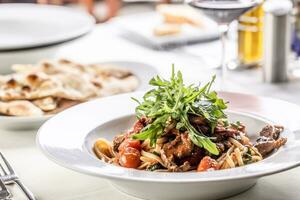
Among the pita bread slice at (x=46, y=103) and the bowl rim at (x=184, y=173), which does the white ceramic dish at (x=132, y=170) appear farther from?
the pita bread slice at (x=46, y=103)

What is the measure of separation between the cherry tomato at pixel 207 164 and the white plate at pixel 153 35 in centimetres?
105

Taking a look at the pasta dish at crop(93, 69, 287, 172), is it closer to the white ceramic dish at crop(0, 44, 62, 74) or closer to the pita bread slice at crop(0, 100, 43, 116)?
the pita bread slice at crop(0, 100, 43, 116)

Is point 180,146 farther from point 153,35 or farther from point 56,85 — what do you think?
point 153,35

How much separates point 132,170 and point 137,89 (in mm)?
643

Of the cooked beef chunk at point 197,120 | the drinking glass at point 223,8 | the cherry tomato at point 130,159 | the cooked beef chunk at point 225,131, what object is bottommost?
the cherry tomato at point 130,159

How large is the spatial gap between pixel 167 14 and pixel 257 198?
120cm

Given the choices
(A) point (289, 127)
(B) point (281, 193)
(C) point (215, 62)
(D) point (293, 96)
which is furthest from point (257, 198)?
(C) point (215, 62)

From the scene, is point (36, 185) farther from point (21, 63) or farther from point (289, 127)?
point (21, 63)

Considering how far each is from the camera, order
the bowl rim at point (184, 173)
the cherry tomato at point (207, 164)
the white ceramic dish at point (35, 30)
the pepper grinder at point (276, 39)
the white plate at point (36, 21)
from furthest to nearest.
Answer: the white plate at point (36, 21) → the white ceramic dish at point (35, 30) → the pepper grinder at point (276, 39) → the cherry tomato at point (207, 164) → the bowl rim at point (184, 173)

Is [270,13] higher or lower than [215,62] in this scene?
higher

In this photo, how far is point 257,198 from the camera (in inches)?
46.3

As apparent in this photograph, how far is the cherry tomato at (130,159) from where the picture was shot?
3.94 ft

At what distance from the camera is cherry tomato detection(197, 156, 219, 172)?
115 cm

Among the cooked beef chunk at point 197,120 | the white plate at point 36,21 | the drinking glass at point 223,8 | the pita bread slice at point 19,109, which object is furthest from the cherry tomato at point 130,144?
the white plate at point 36,21
